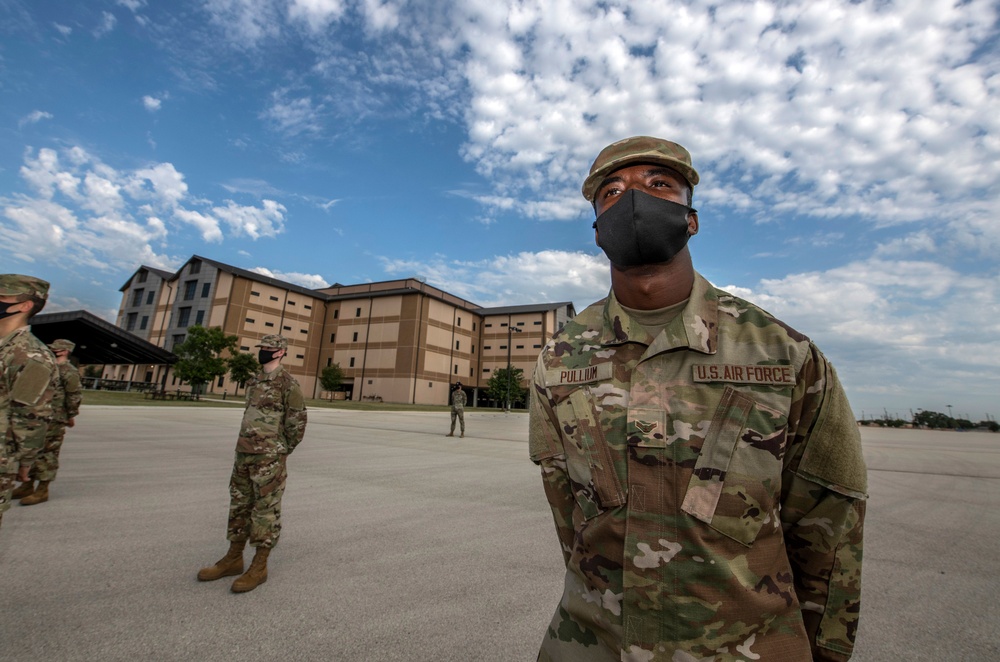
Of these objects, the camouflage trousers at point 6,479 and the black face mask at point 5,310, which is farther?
the black face mask at point 5,310

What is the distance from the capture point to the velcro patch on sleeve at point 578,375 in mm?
1498

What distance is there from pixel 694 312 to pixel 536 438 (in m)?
0.69

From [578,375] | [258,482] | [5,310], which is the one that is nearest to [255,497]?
[258,482]

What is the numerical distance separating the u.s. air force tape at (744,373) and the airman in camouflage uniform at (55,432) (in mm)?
7135

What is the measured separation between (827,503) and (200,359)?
127 ft

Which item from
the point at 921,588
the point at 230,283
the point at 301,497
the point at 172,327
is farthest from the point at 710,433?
the point at 172,327

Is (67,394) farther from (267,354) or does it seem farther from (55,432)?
(267,354)

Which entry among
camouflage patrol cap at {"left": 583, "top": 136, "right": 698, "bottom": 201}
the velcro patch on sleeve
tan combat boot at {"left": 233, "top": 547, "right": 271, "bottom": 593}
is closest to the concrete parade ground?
tan combat boot at {"left": 233, "top": 547, "right": 271, "bottom": 593}

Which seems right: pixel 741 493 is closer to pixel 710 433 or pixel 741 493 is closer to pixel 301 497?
pixel 710 433

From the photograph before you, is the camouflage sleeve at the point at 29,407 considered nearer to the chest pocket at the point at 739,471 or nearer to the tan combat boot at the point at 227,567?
the tan combat boot at the point at 227,567

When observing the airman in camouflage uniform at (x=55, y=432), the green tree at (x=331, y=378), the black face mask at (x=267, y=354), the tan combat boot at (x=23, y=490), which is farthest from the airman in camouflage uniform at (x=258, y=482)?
the green tree at (x=331, y=378)

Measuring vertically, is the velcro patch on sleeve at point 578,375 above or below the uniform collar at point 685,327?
below

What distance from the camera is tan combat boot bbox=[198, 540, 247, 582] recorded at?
378 centimetres

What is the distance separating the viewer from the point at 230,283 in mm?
49969
